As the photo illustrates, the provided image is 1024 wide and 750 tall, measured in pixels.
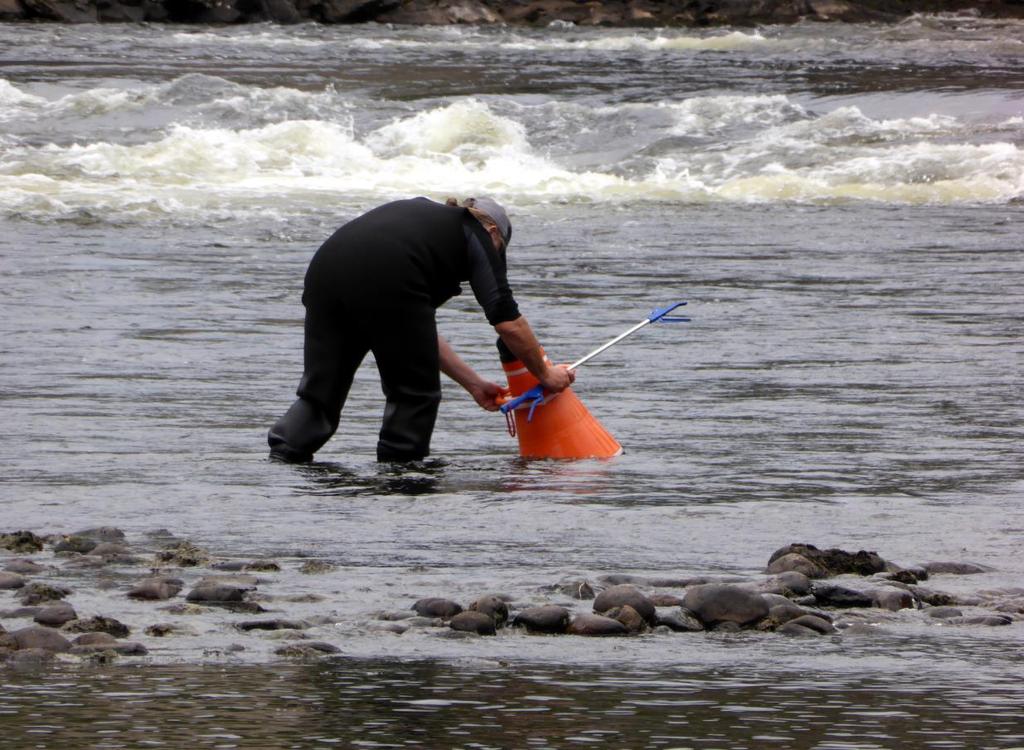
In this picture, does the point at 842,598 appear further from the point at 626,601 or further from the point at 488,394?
the point at 488,394

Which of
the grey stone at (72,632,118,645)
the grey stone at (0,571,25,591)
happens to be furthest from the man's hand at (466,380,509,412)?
the grey stone at (72,632,118,645)

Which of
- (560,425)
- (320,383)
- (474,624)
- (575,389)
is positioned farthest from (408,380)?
(474,624)

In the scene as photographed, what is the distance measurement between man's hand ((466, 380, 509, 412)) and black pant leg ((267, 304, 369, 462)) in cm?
49

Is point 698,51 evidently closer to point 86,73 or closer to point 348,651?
point 86,73

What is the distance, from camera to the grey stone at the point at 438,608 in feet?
17.0

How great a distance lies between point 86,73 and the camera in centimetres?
2812

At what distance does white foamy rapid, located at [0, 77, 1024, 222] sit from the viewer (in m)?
19.0

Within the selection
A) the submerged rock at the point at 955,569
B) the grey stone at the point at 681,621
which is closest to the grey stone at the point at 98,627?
the grey stone at the point at 681,621

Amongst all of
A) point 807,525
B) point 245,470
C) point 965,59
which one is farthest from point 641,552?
point 965,59

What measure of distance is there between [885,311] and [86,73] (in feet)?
60.4

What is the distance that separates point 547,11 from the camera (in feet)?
147

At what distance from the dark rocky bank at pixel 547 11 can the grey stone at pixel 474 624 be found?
1492 inches

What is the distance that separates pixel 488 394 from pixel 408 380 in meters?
0.41

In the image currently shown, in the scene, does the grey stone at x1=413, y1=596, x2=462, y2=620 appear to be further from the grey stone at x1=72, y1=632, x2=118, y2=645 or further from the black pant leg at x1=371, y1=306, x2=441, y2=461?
the black pant leg at x1=371, y1=306, x2=441, y2=461
